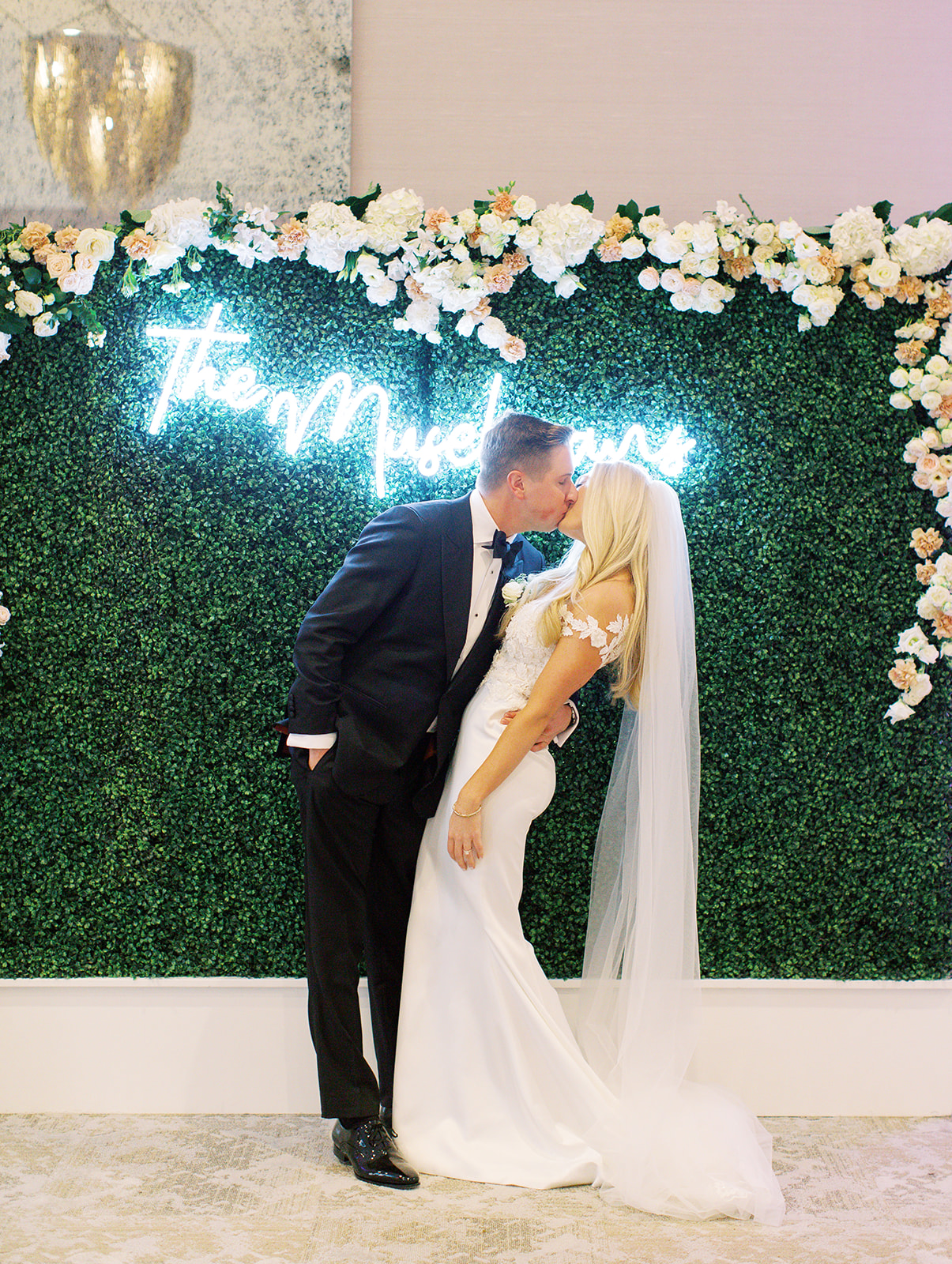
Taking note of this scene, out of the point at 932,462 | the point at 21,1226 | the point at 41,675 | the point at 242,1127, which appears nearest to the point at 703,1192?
the point at 242,1127

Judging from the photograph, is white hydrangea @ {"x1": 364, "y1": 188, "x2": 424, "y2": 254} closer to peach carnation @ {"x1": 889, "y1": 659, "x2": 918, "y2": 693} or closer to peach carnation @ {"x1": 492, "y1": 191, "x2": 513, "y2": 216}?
peach carnation @ {"x1": 492, "y1": 191, "x2": 513, "y2": 216}

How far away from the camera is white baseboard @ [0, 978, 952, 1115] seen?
3109mm

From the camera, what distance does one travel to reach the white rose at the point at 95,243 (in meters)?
3.01

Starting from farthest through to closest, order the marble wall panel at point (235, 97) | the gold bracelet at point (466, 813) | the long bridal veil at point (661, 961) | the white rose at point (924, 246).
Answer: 1. the marble wall panel at point (235, 97)
2. the white rose at point (924, 246)
3. the gold bracelet at point (466, 813)
4. the long bridal veil at point (661, 961)

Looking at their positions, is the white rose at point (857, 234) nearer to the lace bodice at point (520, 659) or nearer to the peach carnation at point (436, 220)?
the peach carnation at point (436, 220)

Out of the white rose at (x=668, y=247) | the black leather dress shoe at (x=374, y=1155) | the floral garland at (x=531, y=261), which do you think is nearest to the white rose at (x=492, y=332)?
the floral garland at (x=531, y=261)

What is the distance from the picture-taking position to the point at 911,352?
121 inches

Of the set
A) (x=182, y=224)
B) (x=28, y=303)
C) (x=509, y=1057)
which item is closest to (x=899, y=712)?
(x=509, y=1057)

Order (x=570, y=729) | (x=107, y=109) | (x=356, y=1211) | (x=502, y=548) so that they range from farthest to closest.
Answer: (x=107, y=109) < (x=570, y=729) < (x=502, y=548) < (x=356, y=1211)

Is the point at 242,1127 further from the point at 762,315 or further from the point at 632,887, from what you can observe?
the point at 762,315

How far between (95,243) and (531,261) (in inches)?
52.1

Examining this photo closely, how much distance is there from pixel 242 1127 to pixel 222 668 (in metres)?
1.38

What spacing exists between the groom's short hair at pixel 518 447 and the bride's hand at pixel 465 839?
92 centimetres

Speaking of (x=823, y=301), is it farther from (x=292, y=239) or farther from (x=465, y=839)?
(x=465, y=839)
